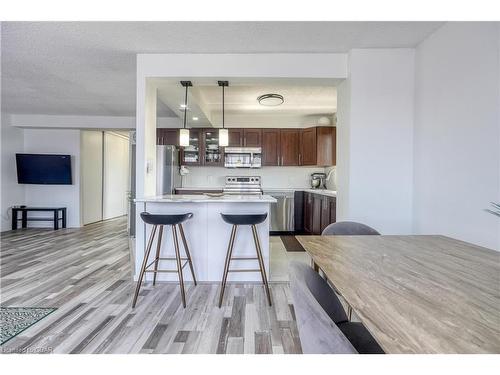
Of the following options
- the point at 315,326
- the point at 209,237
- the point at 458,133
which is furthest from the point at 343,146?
the point at 315,326

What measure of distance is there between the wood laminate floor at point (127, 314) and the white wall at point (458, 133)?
1.55 metres

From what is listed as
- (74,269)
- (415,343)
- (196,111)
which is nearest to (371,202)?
(415,343)

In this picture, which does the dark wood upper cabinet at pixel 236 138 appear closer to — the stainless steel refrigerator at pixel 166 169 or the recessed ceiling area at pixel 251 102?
the recessed ceiling area at pixel 251 102

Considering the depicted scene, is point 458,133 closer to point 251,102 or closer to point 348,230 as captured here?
point 348,230

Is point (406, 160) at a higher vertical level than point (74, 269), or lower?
higher

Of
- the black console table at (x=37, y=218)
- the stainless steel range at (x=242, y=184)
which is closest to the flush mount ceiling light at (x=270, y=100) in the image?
the stainless steel range at (x=242, y=184)

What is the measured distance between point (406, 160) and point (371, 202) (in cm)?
56

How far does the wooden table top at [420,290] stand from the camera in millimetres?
682

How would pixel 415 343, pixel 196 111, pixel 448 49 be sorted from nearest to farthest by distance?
pixel 415 343
pixel 448 49
pixel 196 111

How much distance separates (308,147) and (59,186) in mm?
5614

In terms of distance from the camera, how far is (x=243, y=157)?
224 inches

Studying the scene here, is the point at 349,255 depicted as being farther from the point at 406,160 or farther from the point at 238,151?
the point at 238,151

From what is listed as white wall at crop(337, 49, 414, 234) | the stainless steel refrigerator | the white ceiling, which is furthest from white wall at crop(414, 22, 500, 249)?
the stainless steel refrigerator

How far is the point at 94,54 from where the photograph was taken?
9.53ft
